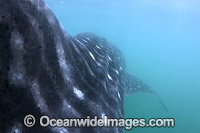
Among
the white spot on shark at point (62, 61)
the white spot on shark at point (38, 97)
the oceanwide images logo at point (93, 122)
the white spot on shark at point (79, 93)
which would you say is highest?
the white spot on shark at point (62, 61)

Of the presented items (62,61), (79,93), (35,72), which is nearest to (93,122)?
(79,93)

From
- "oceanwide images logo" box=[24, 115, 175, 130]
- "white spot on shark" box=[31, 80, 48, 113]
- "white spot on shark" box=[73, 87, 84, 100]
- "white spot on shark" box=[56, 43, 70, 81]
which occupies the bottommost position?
"oceanwide images logo" box=[24, 115, 175, 130]

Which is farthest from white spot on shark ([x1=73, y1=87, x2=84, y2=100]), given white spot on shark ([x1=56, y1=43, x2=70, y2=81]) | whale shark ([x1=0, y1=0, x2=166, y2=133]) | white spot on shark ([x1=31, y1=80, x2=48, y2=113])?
white spot on shark ([x1=31, y1=80, x2=48, y2=113])

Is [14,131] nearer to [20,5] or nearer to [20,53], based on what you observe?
[20,53]

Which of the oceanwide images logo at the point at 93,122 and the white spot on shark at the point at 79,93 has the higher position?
the white spot on shark at the point at 79,93

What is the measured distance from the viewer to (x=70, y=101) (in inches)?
84.4

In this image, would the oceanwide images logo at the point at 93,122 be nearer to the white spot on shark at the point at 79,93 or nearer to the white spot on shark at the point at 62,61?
the white spot on shark at the point at 79,93

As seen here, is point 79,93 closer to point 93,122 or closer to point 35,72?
point 93,122

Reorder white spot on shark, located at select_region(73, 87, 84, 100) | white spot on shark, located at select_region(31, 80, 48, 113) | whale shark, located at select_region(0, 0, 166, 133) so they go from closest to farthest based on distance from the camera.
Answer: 1. whale shark, located at select_region(0, 0, 166, 133)
2. white spot on shark, located at select_region(31, 80, 48, 113)
3. white spot on shark, located at select_region(73, 87, 84, 100)

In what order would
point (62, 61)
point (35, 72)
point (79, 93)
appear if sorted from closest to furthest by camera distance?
point (35, 72), point (62, 61), point (79, 93)

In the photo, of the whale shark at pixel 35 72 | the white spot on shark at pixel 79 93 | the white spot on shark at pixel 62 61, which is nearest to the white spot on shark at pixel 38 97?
the whale shark at pixel 35 72

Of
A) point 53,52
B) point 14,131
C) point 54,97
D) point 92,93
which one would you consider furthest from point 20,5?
point 92,93

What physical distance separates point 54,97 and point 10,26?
0.83 metres

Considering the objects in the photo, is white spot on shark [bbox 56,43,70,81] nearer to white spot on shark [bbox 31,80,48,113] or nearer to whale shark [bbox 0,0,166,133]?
whale shark [bbox 0,0,166,133]
